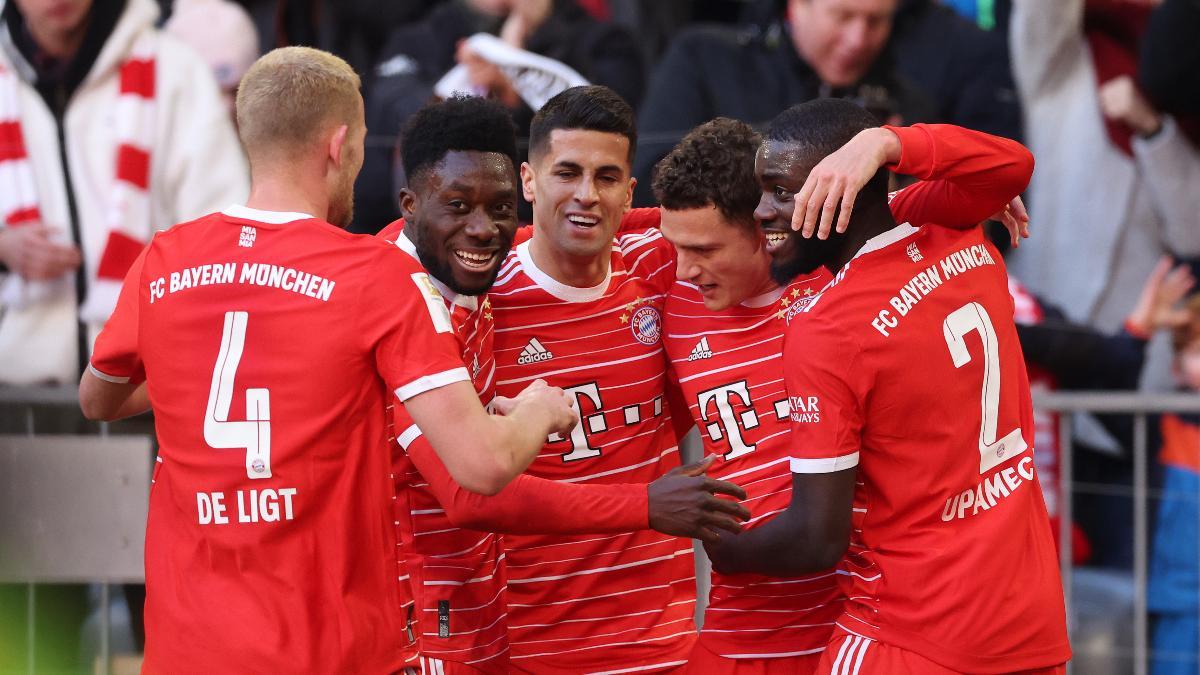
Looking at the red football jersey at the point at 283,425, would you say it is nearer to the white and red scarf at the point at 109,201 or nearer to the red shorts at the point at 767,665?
the red shorts at the point at 767,665

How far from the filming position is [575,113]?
4.58 m

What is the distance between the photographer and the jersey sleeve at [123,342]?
3979 millimetres

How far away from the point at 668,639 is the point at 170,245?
189 cm

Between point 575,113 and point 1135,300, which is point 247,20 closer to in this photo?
point 575,113

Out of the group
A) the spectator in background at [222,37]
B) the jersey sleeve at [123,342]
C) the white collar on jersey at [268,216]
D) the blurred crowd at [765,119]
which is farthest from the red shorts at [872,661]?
the spectator in background at [222,37]

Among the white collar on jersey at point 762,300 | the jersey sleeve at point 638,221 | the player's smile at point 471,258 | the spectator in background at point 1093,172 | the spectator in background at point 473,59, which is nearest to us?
the player's smile at point 471,258

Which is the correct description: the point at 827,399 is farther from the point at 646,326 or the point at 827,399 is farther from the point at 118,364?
the point at 118,364

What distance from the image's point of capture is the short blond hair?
386cm

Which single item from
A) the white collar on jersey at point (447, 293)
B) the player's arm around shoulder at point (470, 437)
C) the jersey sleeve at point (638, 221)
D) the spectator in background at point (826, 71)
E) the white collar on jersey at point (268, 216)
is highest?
the spectator in background at point (826, 71)

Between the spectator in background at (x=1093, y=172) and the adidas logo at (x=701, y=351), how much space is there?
3419 millimetres

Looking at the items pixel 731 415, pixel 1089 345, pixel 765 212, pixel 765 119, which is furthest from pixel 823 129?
pixel 1089 345

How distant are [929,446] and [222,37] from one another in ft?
16.6

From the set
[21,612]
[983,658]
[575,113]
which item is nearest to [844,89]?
[575,113]

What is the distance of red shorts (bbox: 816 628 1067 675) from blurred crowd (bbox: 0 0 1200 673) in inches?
103
